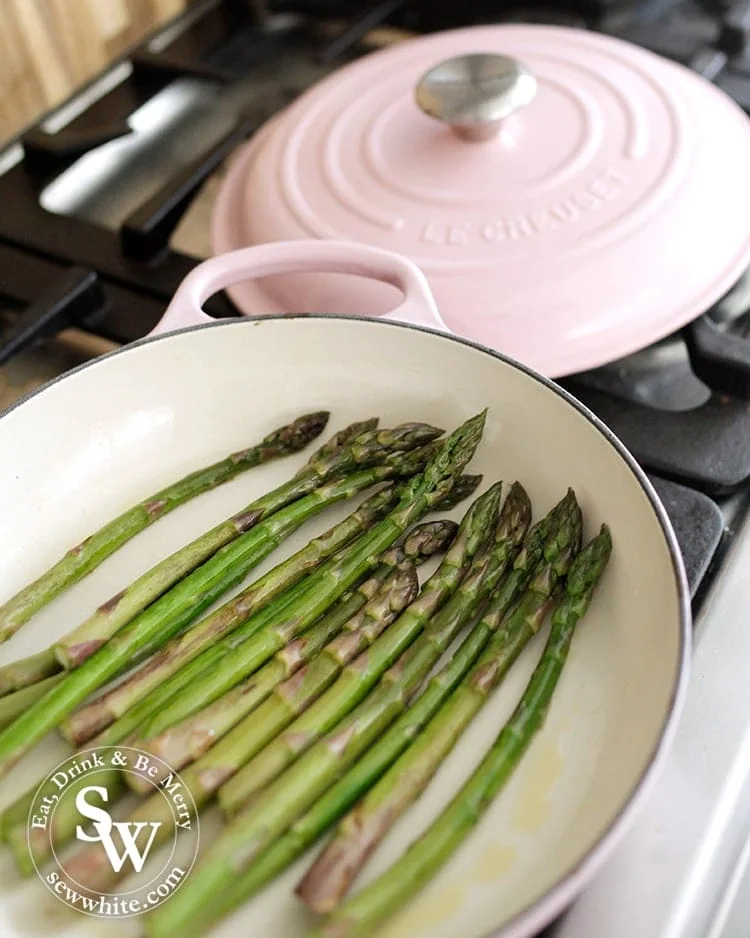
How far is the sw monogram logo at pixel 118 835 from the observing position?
71 centimetres

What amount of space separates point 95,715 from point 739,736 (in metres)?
0.52

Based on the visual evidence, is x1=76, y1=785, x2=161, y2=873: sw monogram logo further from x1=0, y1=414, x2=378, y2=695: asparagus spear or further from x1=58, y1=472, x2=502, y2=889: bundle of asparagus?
x1=0, y1=414, x2=378, y2=695: asparagus spear

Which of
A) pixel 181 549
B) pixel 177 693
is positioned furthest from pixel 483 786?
pixel 181 549

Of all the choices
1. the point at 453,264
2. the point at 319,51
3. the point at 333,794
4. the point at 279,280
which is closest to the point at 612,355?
the point at 453,264

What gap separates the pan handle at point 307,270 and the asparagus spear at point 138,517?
15 cm

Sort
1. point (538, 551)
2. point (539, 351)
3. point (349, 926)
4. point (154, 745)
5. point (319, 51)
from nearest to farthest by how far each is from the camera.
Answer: point (349, 926), point (154, 745), point (538, 551), point (539, 351), point (319, 51)

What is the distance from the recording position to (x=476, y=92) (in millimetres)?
1103

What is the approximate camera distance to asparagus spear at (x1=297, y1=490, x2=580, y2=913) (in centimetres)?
67

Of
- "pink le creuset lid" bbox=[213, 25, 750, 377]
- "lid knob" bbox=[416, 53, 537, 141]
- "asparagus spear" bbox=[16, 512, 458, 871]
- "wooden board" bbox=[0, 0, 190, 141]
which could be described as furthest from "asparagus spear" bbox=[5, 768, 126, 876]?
"wooden board" bbox=[0, 0, 190, 141]

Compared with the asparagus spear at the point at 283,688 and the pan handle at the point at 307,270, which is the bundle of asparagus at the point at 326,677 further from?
the pan handle at the point at 307,270

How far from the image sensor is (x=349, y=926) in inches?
25.3

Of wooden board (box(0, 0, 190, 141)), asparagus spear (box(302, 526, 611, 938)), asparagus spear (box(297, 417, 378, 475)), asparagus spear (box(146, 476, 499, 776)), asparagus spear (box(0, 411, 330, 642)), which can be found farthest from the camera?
wooden board (box(0, 0, 190, 141))

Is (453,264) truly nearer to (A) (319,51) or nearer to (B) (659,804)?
(B) (659,804)

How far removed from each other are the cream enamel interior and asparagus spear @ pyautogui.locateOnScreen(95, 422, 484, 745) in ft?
0.21
